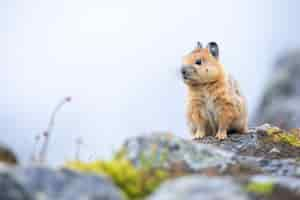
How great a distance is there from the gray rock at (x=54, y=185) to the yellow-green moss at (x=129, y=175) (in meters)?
0.73

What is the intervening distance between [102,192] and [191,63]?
1022cm

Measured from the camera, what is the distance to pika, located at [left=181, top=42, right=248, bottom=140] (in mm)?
17406

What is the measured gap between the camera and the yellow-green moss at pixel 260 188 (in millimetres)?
8398

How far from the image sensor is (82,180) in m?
7.92

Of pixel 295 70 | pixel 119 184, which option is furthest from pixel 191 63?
pixel 295 70

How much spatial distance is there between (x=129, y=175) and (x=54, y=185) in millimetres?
1324

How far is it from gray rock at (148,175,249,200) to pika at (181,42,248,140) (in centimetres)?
918

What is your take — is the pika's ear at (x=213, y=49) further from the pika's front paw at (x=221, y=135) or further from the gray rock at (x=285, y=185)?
the gray rock at (x=285, y=185)

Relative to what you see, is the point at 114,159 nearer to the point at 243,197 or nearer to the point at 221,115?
the point at 243,197

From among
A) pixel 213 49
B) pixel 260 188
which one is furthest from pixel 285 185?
pixel 213 49

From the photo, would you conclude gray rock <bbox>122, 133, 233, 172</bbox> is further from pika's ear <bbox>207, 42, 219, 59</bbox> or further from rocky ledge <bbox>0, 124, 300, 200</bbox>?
pika's ear <bbox>207, 42, 219, 59</bbox>

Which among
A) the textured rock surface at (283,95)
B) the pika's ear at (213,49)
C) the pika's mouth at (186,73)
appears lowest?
the textured rock surface at (283,95)

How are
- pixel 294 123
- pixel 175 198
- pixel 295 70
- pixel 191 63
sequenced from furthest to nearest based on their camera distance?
pixel 295 70 → pixel 294 123 → pixel 191 63 → pixel 175 198

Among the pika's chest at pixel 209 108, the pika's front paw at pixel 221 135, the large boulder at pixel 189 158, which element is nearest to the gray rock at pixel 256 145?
the pika's front paw at pixel 221 135
